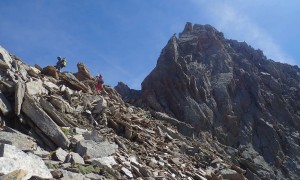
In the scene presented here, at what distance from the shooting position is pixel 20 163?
39.9 feet

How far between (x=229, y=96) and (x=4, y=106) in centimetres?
4063

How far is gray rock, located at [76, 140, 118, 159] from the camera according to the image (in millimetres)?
16938

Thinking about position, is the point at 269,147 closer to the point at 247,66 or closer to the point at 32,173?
the point at 247,66

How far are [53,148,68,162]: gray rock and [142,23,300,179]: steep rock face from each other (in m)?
29.4

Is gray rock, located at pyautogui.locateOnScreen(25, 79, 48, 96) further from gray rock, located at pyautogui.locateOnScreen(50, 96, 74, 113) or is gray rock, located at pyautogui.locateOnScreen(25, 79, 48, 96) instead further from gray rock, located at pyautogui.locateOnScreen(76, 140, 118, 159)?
gray rock, located at pyautogui.locateOnScreen(76, 140, 118, 159)

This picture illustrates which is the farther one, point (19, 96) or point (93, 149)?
point (19, 96)

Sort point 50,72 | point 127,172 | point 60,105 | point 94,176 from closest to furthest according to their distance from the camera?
1. point 94,176
2. point 127,172
3. point 60,105
4. point 50,72

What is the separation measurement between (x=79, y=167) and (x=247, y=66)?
2087 inches

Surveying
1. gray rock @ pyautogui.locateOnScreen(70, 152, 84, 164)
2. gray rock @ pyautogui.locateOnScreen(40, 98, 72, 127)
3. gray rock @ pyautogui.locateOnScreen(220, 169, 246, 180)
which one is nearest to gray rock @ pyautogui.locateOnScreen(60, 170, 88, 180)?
gray rock @ pyautogui.locateOnScreen(70, 152, 84, 164)

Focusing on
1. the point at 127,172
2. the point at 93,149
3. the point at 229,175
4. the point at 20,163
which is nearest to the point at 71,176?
the point at 20,163

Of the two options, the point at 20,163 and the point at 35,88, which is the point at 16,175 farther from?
the point at 35,88

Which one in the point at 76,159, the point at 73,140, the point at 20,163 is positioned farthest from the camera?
the point at 73,140

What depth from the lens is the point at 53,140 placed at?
56.9 ft

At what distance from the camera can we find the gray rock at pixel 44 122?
17.3 m
